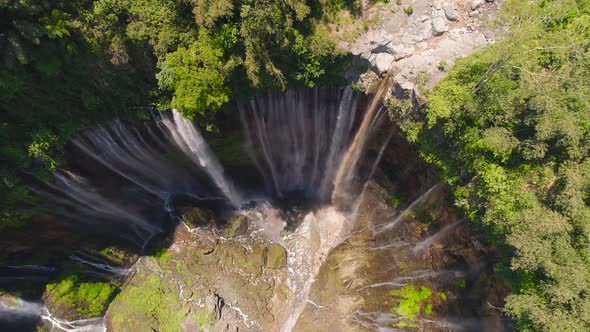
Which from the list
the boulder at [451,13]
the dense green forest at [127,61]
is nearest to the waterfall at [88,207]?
the dense green forest at [127,61]

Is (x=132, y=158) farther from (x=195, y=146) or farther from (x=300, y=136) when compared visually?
(x=300, y=136)

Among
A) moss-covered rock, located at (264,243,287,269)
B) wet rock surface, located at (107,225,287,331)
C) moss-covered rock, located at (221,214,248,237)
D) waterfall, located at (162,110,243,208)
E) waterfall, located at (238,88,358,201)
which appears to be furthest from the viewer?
A: moss-covered rock, located at (221,214,248,237)

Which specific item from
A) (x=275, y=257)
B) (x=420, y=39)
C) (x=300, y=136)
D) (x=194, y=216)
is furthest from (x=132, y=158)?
(x=420, y=39)

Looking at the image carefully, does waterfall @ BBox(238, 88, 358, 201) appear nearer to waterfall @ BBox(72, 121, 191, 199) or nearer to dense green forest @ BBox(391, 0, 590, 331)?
waterfall @ BBox(72, 121, 191, 199)

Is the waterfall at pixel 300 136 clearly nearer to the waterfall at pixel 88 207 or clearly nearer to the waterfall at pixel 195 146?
the waterfall at pixel 195 146

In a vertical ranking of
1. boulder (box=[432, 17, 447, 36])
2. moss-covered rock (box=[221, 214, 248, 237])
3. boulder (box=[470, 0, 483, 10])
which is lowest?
moss-covered rock (box=[221, 214, 248, 237])

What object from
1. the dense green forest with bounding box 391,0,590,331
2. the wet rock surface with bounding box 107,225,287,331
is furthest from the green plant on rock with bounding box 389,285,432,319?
the wet rock surface with bounding box 107,225,287,331
